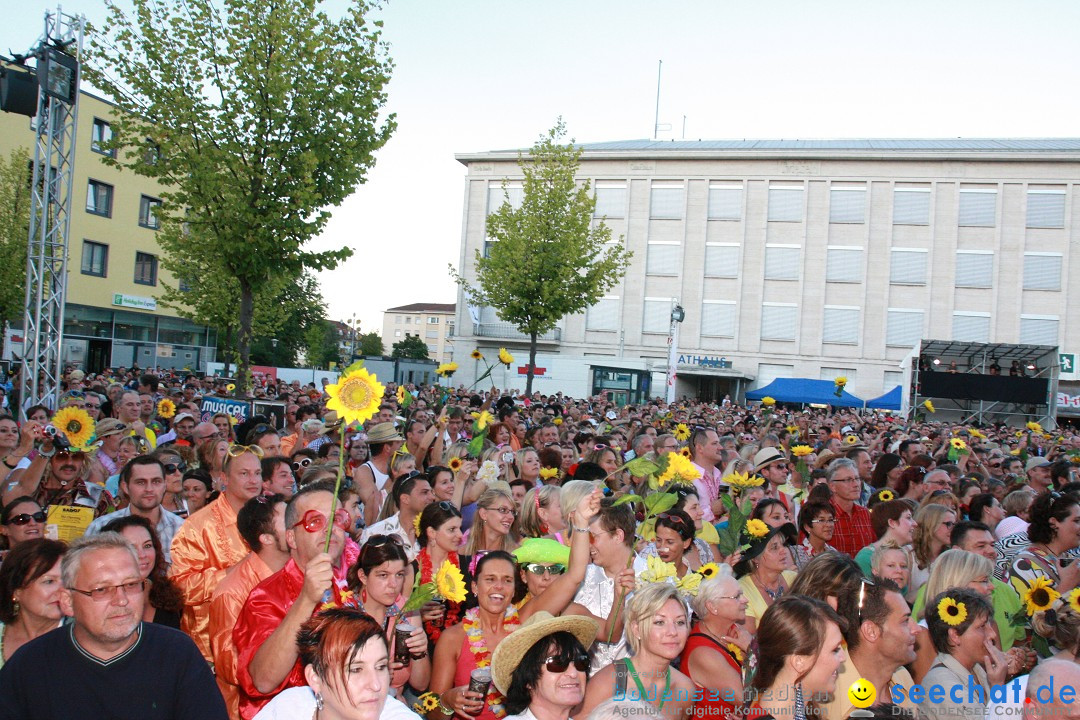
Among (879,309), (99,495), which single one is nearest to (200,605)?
(99,495)

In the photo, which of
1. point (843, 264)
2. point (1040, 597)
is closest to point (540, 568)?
point (1040, 597)

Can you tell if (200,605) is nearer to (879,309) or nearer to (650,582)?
(650,582)

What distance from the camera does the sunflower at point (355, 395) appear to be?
3.02 meters

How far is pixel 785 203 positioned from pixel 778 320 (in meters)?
6.17

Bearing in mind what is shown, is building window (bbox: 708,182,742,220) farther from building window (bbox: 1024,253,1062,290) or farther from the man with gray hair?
the man with gray hair

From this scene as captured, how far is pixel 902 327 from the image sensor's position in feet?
138

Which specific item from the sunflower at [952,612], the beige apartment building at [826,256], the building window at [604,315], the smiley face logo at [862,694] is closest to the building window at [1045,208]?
the beige apartment building at [826,256]

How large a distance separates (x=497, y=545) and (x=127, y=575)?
2.96 metres

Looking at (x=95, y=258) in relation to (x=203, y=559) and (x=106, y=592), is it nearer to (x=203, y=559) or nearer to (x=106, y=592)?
(x=203, y=559)

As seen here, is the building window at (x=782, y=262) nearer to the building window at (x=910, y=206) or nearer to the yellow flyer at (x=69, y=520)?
the building window at (x=910, y=206)

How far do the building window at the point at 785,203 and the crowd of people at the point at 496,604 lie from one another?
38693mm

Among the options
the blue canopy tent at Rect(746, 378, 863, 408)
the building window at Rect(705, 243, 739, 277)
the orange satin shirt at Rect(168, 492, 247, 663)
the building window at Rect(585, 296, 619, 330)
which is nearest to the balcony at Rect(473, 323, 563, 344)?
the building window at Rect(585, 296, 619, 330)

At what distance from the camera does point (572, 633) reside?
11.1ft

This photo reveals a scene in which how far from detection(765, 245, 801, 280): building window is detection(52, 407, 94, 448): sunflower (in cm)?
4044
